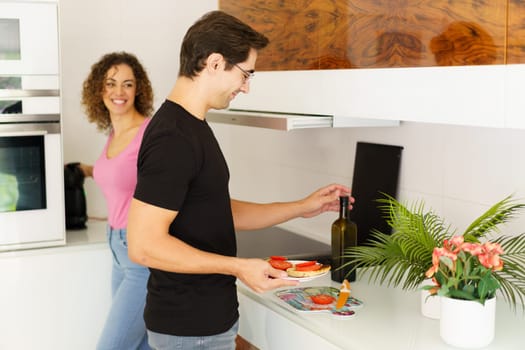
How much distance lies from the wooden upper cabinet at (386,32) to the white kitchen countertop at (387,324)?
2.18 ft

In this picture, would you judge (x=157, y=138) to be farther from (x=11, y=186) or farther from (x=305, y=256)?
(x=11, y=186)

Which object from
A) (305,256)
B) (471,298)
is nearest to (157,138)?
(471,298)

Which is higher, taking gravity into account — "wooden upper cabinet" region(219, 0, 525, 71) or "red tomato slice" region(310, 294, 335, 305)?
"wooden upper cabinet" region(219, 0, 525, 71)

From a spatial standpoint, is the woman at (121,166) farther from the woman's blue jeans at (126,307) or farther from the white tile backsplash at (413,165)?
the white tile backsplash at (413,165)

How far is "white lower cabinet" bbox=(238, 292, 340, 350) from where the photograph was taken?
191 centimetres

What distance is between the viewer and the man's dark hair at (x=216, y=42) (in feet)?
5.55

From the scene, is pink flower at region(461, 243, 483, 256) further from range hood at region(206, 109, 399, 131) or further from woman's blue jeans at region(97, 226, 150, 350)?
woman's blue jeans at region(97, 226, 150, 350)

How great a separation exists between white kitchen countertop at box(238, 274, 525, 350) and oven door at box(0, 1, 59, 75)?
1.22 metres

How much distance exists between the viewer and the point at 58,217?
280 cm

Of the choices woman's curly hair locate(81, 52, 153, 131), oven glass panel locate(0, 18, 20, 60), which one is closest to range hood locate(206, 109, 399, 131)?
woman's curly hair locate(81, 52, 153, 131)

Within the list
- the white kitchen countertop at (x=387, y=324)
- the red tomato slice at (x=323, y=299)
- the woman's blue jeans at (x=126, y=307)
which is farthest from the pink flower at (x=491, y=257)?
the woman's blue jeans at (x=126, y=307)

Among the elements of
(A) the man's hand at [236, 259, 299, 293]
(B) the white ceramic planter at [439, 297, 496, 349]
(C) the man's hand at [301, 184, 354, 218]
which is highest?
(C) the man's hand at [301, 184, 354, 218]

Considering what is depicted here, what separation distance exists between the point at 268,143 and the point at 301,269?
137 centimetres

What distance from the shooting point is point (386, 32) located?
1.99 meters
